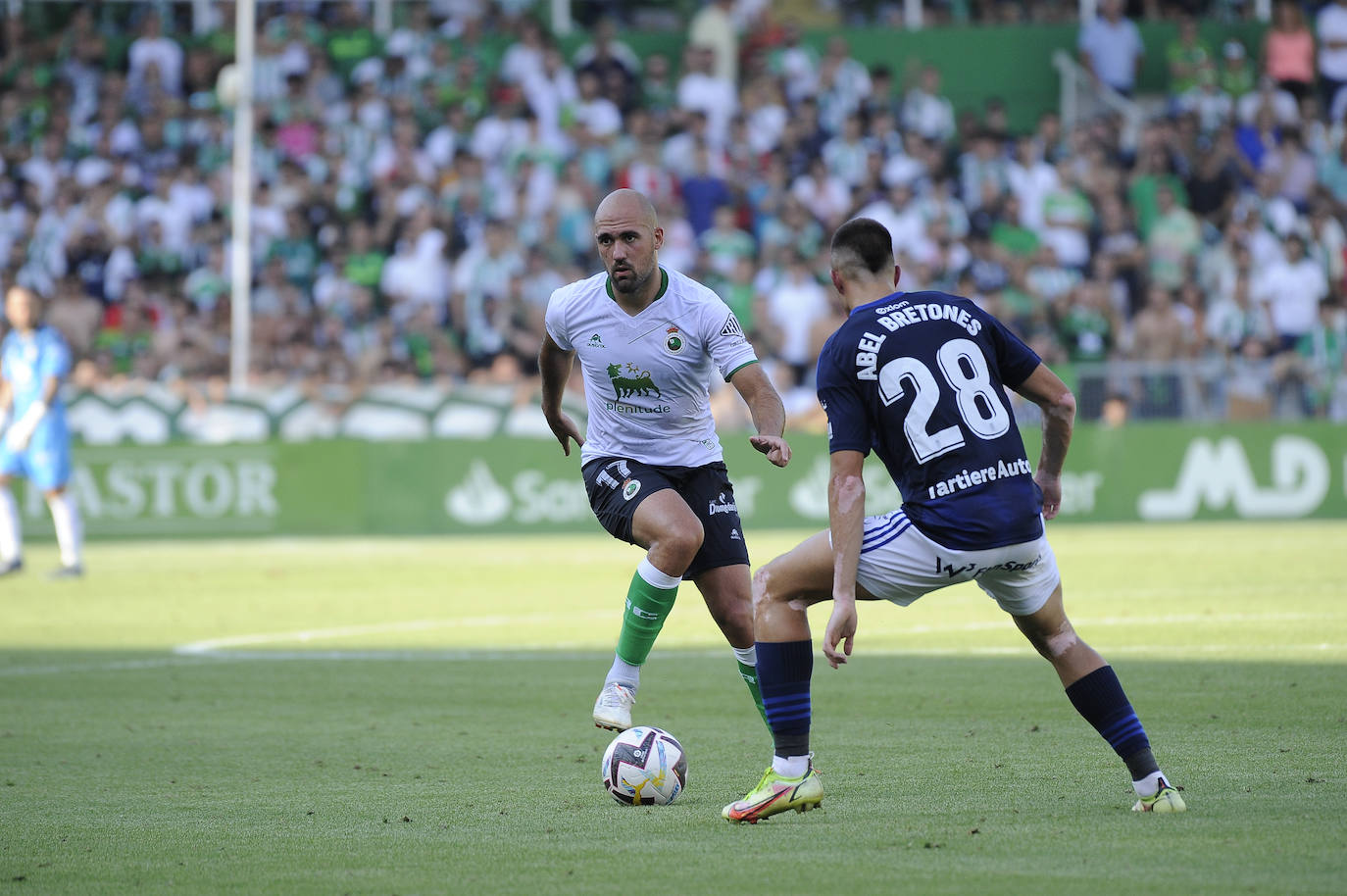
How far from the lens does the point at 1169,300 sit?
79.3ft

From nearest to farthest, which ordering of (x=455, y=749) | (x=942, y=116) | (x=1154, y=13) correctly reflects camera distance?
(x=455, y=749) → (x=942, y=116) → (x=1154, y=13)

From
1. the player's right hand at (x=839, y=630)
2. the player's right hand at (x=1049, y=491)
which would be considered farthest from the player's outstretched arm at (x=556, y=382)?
the player's right hand at (x=839, y=630)

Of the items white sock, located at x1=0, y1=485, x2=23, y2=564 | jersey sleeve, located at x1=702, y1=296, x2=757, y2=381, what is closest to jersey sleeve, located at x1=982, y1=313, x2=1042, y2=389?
jersey sleeve, located at x1=702, y1=296, x2=757, y2=381

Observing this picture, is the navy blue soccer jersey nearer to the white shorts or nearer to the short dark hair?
the white shorts

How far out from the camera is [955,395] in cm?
631

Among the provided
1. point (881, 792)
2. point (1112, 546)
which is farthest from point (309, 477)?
point (881, 792)

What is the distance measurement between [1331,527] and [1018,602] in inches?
665

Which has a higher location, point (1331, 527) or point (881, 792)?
point (881, 792)

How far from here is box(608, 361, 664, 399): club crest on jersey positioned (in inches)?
321

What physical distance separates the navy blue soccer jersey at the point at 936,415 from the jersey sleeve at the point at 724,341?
1564mm

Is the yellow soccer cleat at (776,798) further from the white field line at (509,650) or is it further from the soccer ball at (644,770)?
the white field line at (509,650)

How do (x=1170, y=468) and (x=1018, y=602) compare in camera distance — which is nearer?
(x=1018, y=602)

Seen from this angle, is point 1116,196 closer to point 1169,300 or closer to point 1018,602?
point 1169,300

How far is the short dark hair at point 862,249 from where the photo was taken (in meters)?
6.42
